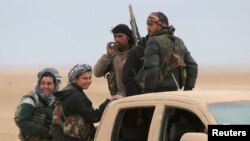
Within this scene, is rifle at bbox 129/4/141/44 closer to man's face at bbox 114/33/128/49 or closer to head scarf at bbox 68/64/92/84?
man's face at bbox 114/33/128/49

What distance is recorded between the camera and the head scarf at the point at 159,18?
8.86 metres

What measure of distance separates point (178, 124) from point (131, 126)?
0.60m

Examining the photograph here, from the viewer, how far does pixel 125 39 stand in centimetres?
956

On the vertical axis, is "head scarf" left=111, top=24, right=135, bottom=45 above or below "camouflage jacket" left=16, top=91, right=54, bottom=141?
above

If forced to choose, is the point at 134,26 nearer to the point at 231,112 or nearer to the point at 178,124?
the point at 178,124

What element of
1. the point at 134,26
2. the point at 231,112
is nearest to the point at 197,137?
the point at 231,112

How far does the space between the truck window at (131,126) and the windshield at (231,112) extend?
3.01ft

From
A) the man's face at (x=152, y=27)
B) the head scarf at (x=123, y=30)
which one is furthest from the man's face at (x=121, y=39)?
the man's face at (x=152, y=27)

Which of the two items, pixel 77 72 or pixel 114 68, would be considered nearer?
pixel 77 72

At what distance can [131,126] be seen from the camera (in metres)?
6.65

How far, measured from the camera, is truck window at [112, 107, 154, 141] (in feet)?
21.7

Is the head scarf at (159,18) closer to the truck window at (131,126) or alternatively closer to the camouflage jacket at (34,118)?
the camouflage jacket at (34,118)

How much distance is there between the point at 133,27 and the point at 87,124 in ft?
8.27

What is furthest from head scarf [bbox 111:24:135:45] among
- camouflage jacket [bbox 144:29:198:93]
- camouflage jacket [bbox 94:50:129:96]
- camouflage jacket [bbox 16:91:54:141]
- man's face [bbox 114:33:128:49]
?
camouflage jacket [bbox 16:91:54:141]
